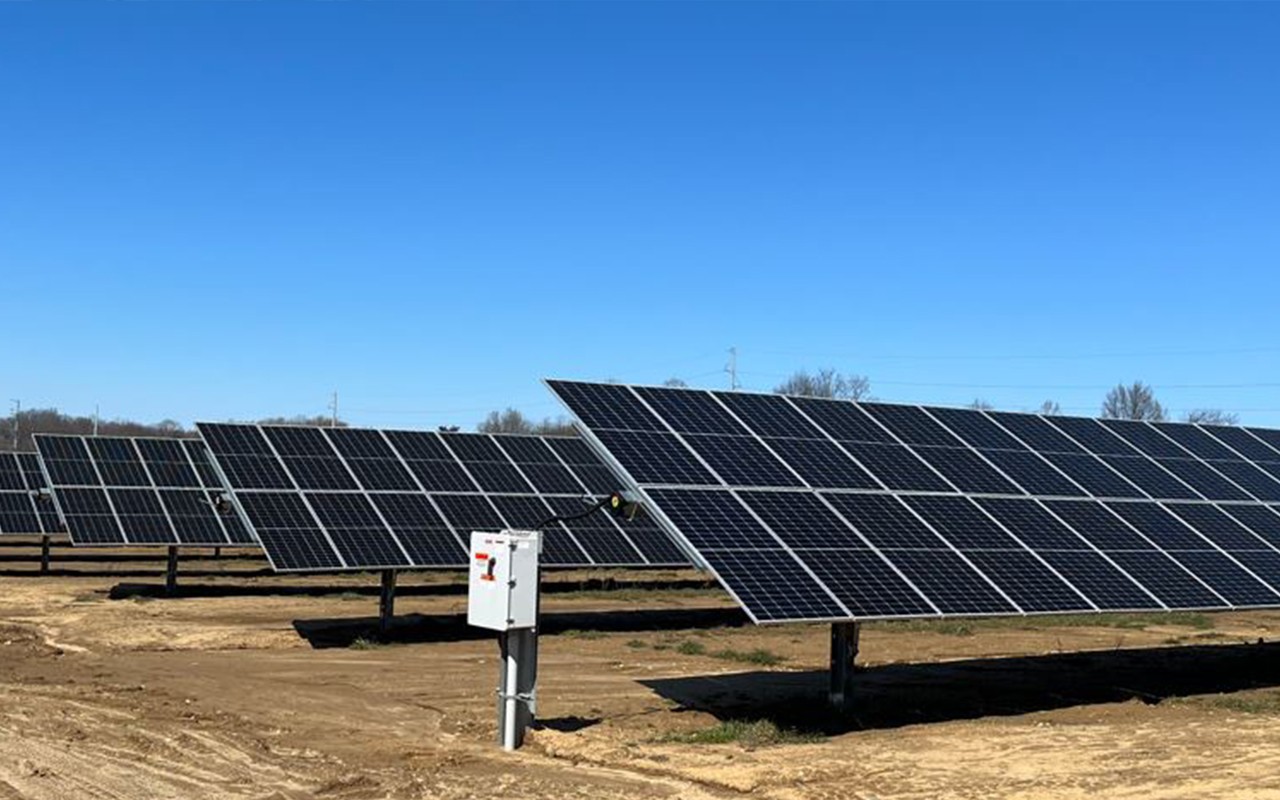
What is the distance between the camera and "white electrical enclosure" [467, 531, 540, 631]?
1530 centimetres

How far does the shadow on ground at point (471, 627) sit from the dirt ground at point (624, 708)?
16 centimetres

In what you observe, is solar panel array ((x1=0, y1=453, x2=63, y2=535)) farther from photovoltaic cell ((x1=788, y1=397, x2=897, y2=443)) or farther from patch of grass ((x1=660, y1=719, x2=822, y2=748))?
patch of grass ((x1=660, y1=719, x2=822, y2=748))

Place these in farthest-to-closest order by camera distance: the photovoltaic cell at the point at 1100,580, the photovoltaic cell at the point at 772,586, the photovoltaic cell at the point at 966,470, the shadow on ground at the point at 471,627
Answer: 1. the shadow on ground at the point at 471,627
2. the photovoltaic cell at the point at 966,470
3. the photovoltaic cell at the point at 1100,580
4. the photovoltaic cell at the point at 772,586

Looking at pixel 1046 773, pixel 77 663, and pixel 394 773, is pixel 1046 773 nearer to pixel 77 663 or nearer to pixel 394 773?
pixel 394 773

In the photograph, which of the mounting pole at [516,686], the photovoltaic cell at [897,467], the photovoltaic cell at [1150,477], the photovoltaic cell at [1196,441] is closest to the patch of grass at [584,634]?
the photovoltaic cell at [897,467]

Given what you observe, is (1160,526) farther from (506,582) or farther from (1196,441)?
(506,582)

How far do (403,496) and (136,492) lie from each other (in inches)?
531

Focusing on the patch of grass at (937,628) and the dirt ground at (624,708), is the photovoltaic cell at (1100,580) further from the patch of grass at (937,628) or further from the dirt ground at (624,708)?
the patch of grass at (937,628)

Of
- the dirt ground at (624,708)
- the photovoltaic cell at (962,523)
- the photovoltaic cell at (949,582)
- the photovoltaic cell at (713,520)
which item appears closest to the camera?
the dirt ground at (624,708)

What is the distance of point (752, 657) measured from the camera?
24078 millimetres

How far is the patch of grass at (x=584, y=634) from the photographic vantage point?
27.7m

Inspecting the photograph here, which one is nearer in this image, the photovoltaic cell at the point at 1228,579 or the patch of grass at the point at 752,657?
the photovoltaic cell at the point at 1228,579

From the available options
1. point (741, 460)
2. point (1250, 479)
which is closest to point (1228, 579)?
point (1250, 479)

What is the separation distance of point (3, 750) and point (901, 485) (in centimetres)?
1253
